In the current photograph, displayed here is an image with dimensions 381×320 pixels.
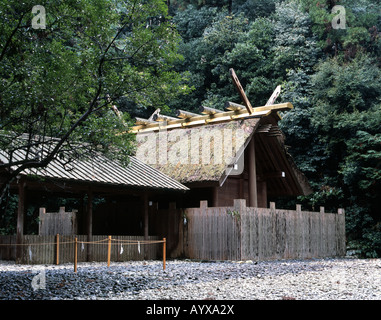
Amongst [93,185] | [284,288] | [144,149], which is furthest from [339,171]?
[284,288]

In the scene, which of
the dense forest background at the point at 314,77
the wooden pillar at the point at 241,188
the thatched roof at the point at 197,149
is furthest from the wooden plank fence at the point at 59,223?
the dense forest background at the point at 314,77

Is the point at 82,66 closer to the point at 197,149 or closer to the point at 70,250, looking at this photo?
the point at 70,250

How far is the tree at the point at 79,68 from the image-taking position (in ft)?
26.8

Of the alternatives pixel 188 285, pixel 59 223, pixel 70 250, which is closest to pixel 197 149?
pixel 59 223

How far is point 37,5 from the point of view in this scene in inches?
306

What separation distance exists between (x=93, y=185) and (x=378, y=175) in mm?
15082

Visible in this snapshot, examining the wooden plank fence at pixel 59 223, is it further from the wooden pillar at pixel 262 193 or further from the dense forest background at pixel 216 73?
the wooden pillar at pixel 262 193

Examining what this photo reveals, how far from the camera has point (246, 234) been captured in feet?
50.5

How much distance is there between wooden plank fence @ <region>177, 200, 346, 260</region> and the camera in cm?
1522

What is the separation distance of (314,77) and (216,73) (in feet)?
25.5

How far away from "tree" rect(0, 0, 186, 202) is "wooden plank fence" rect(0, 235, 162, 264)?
4420 millimetres

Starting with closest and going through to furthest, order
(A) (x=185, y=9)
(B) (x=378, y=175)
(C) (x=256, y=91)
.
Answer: (B) (x=378, y=175) < (C) (x=256, y=91) < (A) (x=185, y=9)

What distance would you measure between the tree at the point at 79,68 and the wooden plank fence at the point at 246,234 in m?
6.74
